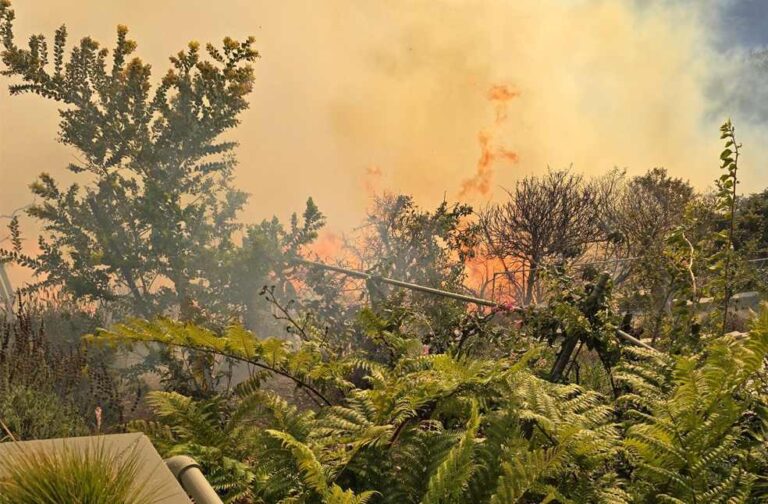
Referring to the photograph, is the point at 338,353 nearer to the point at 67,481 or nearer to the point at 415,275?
the point at 67,481

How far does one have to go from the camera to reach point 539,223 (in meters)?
17.5

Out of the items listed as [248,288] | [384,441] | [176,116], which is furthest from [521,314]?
[176,116]

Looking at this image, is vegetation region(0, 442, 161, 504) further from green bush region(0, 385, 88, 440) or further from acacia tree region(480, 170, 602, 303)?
acacia tree region(480, 170, 602, 303)

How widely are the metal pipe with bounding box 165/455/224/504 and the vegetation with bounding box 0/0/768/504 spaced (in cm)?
21

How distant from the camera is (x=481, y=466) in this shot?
53.6 inches

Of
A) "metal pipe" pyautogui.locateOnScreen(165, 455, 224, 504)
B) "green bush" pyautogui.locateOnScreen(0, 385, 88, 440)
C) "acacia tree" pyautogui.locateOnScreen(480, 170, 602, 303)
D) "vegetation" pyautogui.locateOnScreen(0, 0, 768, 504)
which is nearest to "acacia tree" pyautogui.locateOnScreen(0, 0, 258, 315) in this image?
"vegetation" pyautogui.locateOnScreen(0, 0, 768, 504)

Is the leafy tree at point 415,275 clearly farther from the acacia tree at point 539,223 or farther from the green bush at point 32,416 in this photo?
the acacia tree at point 539,223

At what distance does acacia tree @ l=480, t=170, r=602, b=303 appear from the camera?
1727 cm

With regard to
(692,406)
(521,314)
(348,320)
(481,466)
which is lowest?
(481,466)

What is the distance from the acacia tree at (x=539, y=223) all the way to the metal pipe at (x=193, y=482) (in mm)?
15956

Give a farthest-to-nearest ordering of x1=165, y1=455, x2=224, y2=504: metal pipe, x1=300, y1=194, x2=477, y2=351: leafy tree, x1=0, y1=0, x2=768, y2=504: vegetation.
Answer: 1. x1=300, y1=194, x2=477, y2=351: leafy tree
2. x1=0, y1=0, x2=768, y2=504: vegetation
3. x1=165, y1=455, x2=224, y2=504: metal pipe

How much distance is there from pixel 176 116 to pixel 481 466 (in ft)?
23.8

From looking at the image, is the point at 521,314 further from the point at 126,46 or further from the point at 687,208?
the point at 126,46

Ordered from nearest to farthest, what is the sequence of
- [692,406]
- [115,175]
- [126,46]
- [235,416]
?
[692,406]
[235,416]
[126,46]
[115,175]
